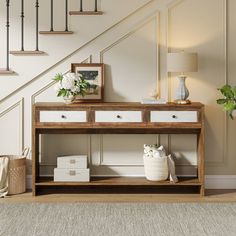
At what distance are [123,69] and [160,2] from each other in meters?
0.69

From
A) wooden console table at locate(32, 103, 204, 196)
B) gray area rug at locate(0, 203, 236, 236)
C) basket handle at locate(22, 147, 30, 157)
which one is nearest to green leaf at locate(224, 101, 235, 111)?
wooden console table at locate(32, 103, 204, 196)

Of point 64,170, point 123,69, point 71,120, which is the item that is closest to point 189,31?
point 123,69

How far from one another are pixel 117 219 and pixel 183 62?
1.49 meters

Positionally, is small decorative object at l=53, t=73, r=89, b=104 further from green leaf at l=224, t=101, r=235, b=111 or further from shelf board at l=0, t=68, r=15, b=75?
green leaf at l=224, t=101, r=235, b=111

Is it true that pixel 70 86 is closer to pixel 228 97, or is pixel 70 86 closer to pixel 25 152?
pixel 25 152

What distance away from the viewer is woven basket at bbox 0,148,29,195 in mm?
4887

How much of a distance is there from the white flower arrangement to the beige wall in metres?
0.31

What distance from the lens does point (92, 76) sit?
509 centimetres

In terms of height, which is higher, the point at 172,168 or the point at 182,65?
the point at 182,65

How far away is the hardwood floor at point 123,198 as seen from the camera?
4688mm

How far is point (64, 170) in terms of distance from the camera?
4.93 m

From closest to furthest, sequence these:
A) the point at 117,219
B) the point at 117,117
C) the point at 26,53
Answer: the point at 117,219, the point at 117,117, the point at 26,53

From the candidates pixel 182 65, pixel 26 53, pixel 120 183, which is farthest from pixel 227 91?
pixel 26 53

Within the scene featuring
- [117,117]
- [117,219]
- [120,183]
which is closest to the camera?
[117,219]
